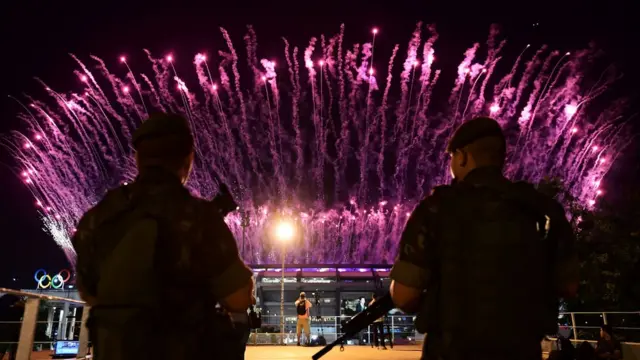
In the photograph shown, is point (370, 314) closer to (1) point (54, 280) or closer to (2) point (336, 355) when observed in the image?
(2) point (336, 355)

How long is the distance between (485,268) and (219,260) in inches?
43.0

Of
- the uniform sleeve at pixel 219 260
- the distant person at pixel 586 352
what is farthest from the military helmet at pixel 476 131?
the distant person at pixel 586 352

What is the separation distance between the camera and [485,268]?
1974mm

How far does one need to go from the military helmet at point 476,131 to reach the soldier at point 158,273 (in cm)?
122

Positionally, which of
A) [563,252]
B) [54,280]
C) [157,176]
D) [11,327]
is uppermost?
[54,280]

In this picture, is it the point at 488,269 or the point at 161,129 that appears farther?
the point at 161,129

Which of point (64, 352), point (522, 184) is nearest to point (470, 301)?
point (522, 184)

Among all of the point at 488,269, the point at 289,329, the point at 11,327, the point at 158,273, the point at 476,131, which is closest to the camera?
the point at 158,273

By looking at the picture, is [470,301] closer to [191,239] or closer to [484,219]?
[484,219]

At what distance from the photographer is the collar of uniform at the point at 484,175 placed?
219cm

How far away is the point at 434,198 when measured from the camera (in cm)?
215

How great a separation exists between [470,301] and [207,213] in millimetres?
1143

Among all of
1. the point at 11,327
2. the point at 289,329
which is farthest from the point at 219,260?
the point at 289,329

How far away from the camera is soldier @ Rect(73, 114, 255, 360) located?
5.95ft
